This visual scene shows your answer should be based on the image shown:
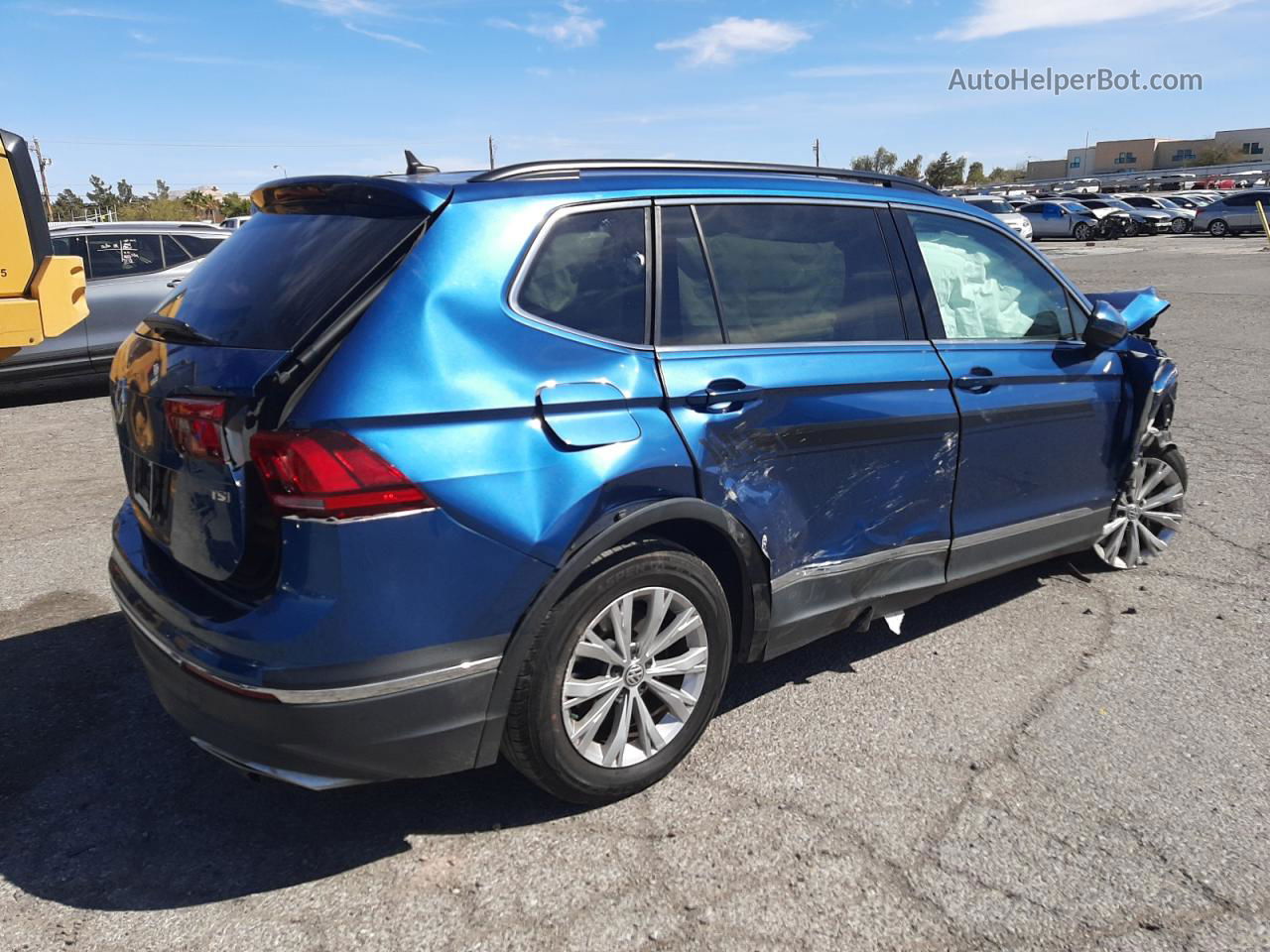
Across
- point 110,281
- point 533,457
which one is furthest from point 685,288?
point 110,281

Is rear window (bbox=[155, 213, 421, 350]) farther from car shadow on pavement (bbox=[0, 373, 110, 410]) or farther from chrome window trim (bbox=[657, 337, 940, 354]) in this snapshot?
car shadow on pavement (bbox=[0, 373, 110, 410])

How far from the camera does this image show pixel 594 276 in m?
2.96

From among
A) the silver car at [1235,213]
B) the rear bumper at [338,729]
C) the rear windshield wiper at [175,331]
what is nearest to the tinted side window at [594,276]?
the rear windshield wiper at [175,331]

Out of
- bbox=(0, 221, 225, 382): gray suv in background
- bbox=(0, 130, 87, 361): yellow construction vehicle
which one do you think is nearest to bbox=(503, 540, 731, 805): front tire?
bbox=(0, 130, 87, 361): yellow construction vehicle

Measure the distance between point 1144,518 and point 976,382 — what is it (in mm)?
1805

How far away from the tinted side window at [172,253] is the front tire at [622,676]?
8.80 m

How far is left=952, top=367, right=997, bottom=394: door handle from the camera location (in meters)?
3.86

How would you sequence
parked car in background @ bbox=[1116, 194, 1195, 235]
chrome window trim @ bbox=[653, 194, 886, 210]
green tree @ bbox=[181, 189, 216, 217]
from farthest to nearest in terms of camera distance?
green tree @ bbox=[181, 189, 216, 217] → parked car in background @ bbox=[1116, 194, 1195, 235] → chrome window trim @ bbox=[653, 194, 886, 210]

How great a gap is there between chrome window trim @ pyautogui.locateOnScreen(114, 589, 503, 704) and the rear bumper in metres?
0.01

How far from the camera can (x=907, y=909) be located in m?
A: 2.62

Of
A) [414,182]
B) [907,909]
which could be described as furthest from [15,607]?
[907,909]

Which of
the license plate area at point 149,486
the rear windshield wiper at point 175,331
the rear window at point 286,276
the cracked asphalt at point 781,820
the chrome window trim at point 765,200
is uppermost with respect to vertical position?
the chrome window trim at point 765,200

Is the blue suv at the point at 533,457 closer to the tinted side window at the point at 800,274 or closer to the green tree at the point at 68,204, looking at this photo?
the tinted side window at the point at 800,274

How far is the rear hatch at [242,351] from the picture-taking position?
2.54m
